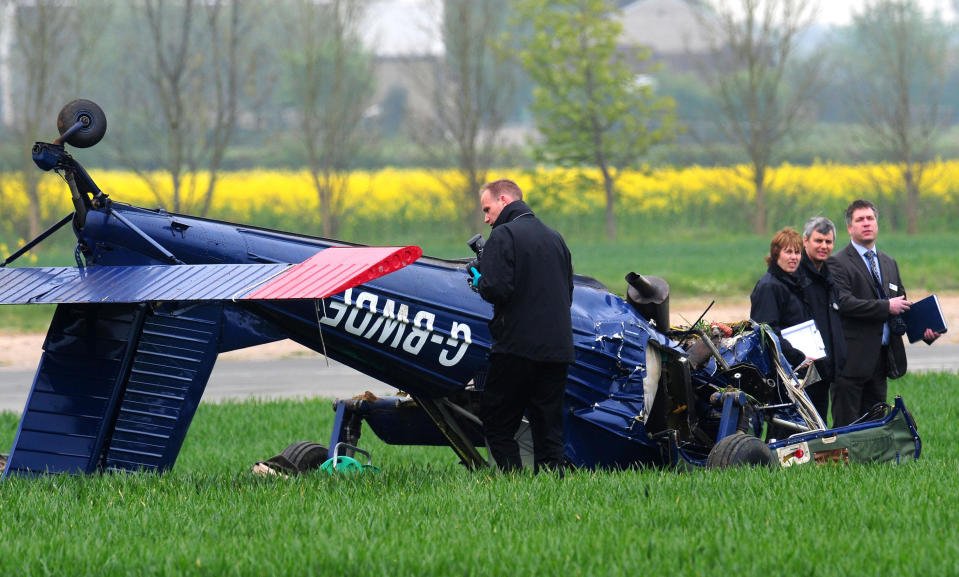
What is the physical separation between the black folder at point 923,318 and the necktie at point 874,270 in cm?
24

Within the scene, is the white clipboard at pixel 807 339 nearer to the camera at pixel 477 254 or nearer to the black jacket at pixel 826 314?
the black jacket at pixel 826 314

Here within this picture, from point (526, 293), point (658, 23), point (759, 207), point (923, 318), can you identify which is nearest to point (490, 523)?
point (526, 293)

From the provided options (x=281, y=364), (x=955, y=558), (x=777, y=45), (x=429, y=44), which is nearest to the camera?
(x=955, y=558)

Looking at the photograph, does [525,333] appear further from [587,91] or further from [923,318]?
[587,91]

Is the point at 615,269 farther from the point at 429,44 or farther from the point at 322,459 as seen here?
the point at 322,459

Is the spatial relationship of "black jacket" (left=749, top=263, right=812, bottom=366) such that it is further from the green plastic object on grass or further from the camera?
the green plastic object on grass

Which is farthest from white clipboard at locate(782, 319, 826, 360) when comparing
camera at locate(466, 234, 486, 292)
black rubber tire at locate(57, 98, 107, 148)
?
black rubber tire at locate(57, 98, 107, 148)

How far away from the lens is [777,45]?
34406 mm

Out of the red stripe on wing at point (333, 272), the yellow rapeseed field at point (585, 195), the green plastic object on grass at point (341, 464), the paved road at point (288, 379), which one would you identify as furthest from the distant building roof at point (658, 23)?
the red stripe on wing at point (333, 272)

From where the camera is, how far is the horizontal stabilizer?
6.29 metres

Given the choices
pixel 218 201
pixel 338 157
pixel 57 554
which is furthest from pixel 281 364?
pixel 218 201

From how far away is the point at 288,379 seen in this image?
1695 cm

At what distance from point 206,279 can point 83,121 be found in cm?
121

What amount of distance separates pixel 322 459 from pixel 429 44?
1158 inches
